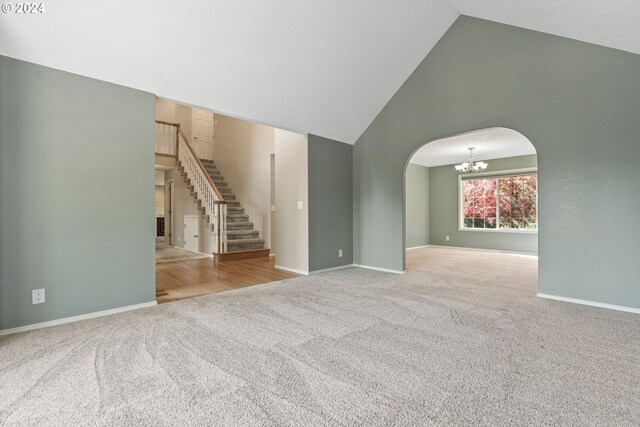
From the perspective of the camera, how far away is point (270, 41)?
3457 millimetres

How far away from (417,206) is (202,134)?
7.31 meters

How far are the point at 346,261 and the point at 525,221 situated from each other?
18.2ft

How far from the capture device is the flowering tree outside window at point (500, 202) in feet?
26.3

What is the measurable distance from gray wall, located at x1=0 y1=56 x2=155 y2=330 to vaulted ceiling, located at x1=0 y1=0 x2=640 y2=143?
0.30 metres

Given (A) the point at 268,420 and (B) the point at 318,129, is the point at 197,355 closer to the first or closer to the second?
(A) the point at 268,420

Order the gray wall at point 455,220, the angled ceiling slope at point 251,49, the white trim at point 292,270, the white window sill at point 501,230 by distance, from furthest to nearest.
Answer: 1. the gray wall at point 455,220
2. the white window sill at point 501,230
3. the white trim at point 292,270
4. the angled ceiling slope at point 251,49

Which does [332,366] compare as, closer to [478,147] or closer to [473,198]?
[478,147]

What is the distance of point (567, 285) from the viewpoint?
3.56 meters

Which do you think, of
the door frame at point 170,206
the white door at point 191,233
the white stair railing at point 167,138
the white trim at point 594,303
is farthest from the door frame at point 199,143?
the white trim at point 594,303

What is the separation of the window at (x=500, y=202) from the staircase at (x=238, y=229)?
618 centimetres

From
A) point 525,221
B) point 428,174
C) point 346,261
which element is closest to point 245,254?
point 346,261

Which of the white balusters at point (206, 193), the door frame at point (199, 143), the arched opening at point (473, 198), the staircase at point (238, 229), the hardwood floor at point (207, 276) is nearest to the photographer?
the hardwood floor at point (207, 276)

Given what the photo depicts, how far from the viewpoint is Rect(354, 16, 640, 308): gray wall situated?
323cm

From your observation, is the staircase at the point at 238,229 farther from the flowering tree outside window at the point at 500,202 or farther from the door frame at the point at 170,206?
the flowering tree outside window at the point at 500,202
